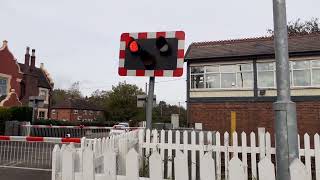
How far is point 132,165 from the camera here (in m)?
3.35

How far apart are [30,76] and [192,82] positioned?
2566cm

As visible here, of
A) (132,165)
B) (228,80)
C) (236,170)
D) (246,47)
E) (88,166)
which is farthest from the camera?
(246,47)

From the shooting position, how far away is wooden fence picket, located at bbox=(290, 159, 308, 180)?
8.37 feet

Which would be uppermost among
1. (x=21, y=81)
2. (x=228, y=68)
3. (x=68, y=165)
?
(x=21, y=81)

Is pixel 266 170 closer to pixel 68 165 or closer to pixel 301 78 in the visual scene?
pixel 68 165

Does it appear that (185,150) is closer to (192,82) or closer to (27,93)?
(192,82)

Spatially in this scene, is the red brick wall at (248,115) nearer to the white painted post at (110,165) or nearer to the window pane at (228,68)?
the window pane at (228,68)

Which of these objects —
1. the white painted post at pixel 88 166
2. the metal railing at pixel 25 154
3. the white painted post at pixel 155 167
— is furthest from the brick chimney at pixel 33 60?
the white painted post at pixel 155 167

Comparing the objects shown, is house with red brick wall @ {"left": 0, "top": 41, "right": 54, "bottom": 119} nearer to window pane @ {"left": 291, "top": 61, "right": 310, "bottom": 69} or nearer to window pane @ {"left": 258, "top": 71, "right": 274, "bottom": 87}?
window pane @ {"left": 258, "top": 71, "right": 274, "bottom": 87}

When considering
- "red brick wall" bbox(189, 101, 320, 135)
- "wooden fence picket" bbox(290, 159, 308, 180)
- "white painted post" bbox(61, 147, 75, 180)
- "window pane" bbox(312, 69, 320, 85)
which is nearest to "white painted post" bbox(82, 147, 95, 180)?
"white painted post" bbox(61, 147, 75, 180)

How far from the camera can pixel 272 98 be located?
2069 cm

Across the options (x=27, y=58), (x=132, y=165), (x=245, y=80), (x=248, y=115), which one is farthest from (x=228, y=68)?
(x=27, y=58)

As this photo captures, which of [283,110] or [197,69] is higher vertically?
[197,69]

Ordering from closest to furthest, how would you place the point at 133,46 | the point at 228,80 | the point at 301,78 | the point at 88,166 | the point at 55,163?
the point at 88,166, the point at 55,163, the point at 133,46, the point at 301,78, the point at 228,80
